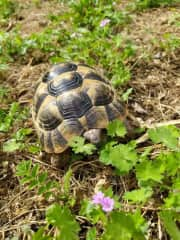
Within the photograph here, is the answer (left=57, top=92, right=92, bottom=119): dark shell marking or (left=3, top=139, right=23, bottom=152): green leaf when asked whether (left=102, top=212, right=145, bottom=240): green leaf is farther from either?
(left=3, top=139, right=23, bottom=152): green leaf

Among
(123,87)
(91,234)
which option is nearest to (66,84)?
(123,87)

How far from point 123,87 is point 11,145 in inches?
38.6

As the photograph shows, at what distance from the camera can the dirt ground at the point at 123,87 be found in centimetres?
228

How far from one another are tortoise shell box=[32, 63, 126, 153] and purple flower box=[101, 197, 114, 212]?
27.3 inches

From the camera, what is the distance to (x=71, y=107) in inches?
99.3

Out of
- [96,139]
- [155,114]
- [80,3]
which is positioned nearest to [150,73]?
[155,114]

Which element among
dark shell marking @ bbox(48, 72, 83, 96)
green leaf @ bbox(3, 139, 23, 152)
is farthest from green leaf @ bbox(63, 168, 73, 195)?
dark shell marking @ bbox(48, 72, 83, 96)

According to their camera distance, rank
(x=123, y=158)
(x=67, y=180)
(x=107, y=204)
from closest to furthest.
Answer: (x=107, y=204), (x=123, y=158), (x=67, y=180)

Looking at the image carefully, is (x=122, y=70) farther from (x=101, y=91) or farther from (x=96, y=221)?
(x=96, y=221)

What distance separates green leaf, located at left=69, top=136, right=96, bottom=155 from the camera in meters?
2.34

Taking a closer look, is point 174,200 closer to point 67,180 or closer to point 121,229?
point 121,229

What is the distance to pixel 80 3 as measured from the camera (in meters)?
4.38

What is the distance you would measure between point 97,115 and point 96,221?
2.53 feet

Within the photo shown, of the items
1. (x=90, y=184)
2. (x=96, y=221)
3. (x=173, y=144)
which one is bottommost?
(x=90, y=184)
